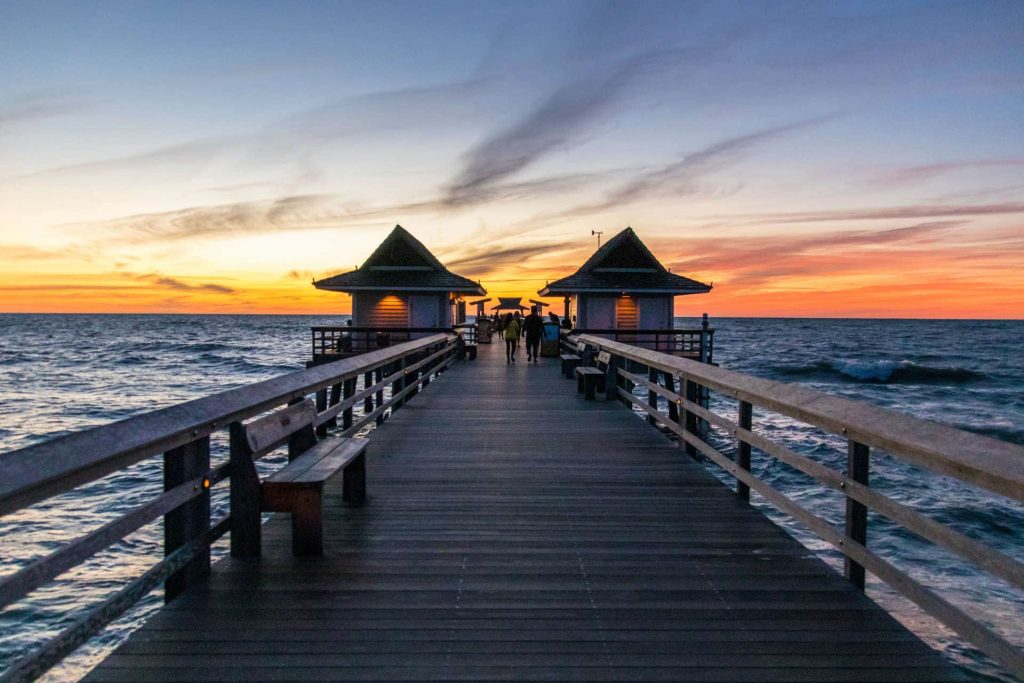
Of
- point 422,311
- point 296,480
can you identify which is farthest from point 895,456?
point 422,311

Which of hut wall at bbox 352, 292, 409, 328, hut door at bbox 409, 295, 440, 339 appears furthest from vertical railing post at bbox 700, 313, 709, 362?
hut wall at bbox 352, 292, 409, 328

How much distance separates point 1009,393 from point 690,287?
87.7ft

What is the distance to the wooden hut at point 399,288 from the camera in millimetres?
28656

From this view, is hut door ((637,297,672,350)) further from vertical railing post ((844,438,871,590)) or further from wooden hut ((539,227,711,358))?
vertical railing post ((844,438,871,590))

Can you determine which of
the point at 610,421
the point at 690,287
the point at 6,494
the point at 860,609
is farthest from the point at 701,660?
the point at 690,287

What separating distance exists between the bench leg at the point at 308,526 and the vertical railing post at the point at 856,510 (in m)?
3.25

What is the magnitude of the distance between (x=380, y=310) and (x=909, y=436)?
92.5ft

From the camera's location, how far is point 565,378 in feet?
55.2

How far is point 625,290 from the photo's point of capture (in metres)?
28.0

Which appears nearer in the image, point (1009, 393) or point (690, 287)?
point (690, 287)

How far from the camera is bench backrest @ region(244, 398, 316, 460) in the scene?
13.5 ft

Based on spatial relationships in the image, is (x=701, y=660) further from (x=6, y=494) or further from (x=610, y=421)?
(x=610, y=421)

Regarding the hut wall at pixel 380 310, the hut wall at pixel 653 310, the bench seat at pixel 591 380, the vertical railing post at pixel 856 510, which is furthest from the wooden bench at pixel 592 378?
the hut wall at pixel 380 310

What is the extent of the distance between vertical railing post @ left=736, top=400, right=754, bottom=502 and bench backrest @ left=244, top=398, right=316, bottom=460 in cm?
350
